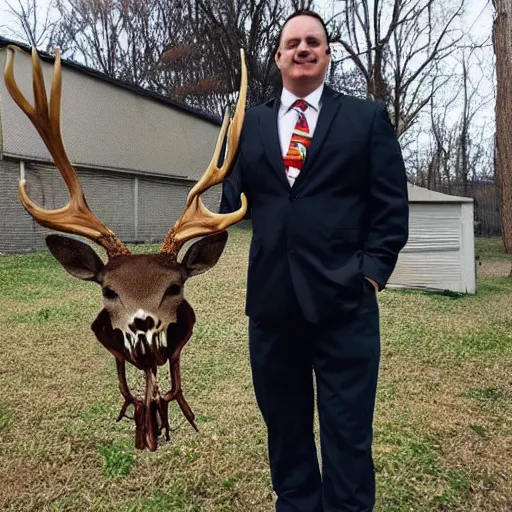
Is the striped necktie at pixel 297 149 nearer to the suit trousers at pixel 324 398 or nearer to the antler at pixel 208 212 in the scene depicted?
the antler at pixel 208 212

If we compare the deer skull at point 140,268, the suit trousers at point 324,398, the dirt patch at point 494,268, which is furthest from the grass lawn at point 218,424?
the dirt patch at point 494,268

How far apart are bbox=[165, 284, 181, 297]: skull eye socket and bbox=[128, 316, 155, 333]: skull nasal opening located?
0.11 meters

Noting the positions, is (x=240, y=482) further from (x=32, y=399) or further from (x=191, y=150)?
(x=191, y=150)

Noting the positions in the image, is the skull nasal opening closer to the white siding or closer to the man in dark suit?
the man in dark suit

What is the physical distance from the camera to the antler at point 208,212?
1798 millimetres

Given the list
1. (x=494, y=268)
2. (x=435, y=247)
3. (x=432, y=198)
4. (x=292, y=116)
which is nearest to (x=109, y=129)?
(x=432, y=198)

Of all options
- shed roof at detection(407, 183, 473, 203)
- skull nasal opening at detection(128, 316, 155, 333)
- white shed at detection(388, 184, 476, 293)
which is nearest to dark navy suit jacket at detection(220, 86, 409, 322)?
skull nasal opening at detection(128, 316, 155, 333)

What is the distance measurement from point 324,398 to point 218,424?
1.72 meters

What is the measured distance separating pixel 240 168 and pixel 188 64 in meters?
16.9

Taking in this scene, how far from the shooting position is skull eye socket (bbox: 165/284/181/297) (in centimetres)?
174

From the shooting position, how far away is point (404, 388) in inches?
167

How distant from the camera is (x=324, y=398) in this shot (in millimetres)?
1983

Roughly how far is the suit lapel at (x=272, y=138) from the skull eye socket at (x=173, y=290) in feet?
1.63

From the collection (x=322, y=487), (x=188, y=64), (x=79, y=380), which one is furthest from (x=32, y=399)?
(x=188, y=64)
